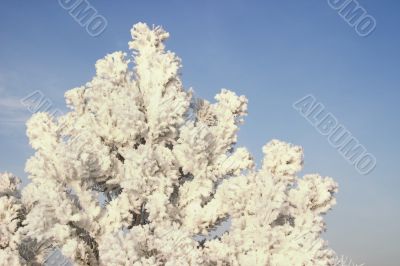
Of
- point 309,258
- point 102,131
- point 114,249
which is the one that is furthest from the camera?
point 102,131

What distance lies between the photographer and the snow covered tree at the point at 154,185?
1198cm

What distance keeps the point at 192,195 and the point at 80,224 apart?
3.01 metres

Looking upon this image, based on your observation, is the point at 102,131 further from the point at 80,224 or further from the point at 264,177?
the point at 264,177

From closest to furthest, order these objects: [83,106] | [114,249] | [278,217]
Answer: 1. [114,249]
2. [278,217]
3. [83,106]

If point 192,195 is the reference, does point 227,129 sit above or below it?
above

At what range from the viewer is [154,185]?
12.7m

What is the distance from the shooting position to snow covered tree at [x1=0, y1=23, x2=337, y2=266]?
11977 mm

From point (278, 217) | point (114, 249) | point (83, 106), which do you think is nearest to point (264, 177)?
point (278, 217)

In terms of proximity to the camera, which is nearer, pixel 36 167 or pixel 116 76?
pixel 36 167

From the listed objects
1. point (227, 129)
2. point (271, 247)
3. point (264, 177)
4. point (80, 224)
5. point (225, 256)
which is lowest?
point (80, 224)

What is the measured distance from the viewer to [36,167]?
13117mm

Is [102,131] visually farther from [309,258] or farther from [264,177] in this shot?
[309,258]

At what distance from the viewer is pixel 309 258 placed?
12.0 metres

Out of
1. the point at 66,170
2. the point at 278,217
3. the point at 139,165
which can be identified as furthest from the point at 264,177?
the point at 66,170
